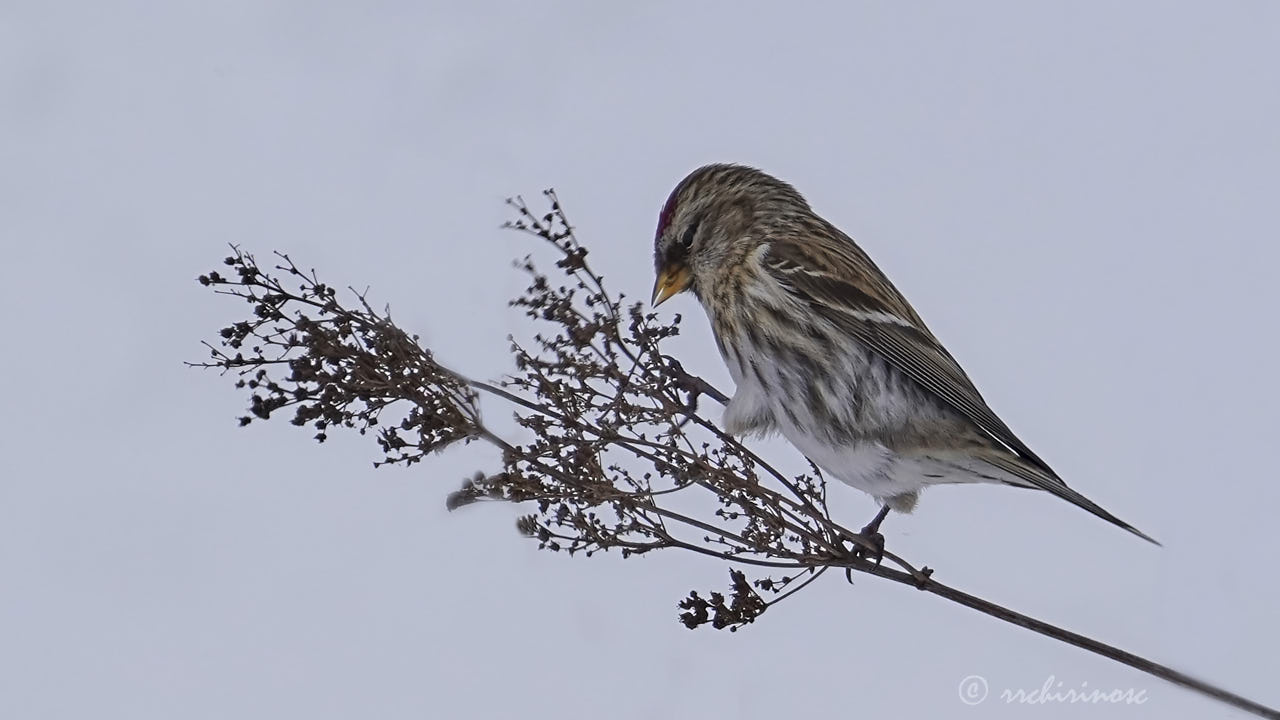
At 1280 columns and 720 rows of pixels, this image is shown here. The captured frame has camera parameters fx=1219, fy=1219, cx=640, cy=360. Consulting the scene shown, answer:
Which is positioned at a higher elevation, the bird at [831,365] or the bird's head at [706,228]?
the bird's head at [706,228]

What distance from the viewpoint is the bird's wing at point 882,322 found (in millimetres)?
2322

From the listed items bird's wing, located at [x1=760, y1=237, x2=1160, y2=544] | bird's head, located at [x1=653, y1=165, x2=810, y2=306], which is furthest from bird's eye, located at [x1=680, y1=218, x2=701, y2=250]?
bird's wing, located at [x1=760, y1=237, x2=1160, y2=544]

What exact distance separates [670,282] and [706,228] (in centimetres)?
16

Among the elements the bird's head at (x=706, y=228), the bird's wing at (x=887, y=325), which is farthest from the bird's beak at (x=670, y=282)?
the bird's wing at (x=887, y=325)

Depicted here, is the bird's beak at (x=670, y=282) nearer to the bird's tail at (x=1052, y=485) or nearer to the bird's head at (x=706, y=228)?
the bird's head at (x=706, y=228)

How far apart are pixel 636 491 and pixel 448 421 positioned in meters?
0.29

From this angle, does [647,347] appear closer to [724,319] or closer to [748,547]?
[748,547]

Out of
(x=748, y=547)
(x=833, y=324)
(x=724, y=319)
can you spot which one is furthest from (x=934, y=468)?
(x=748, y=547)

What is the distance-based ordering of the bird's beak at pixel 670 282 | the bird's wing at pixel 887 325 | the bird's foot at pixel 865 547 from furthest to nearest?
the bird's beak at pixel 670 282
the bird's wing at pixel 887 325
the bird's foot at pixel 865 547

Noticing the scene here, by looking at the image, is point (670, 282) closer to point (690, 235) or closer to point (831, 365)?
point (690, 235)

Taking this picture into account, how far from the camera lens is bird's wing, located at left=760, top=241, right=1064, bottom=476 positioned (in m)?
2.32

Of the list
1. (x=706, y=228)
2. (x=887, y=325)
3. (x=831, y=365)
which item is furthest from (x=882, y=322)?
(x=706, y=228)

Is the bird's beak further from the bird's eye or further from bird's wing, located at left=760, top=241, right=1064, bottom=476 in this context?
bird's wing, located at left=760, top=241, right=1064, bottom=476

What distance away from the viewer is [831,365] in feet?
7.77
